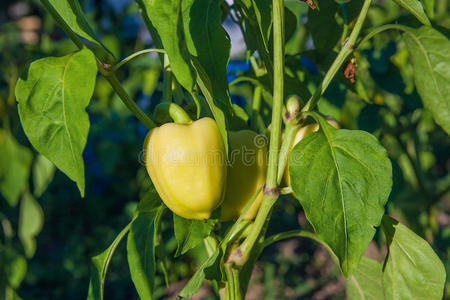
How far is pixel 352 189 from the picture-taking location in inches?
16.8

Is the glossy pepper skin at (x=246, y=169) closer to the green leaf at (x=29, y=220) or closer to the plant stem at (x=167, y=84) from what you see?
the plant stem at (x=167, y=84)

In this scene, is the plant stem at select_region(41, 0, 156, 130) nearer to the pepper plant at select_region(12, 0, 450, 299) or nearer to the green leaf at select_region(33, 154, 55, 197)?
the pepper plant at select_region(12, 0, 450, 299)

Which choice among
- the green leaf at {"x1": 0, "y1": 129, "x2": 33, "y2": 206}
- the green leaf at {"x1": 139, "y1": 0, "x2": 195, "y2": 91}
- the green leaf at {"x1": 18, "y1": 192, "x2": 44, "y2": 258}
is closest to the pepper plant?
the green leaf at {"x1": 139, "y1": 0, "x2": 195, "y2": 91}

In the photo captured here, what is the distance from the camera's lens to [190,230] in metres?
0.52

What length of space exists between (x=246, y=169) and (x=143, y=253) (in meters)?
0.14

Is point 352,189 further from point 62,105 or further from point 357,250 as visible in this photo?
point 62,105

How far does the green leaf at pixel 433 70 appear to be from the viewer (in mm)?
525

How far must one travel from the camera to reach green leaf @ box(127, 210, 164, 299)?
51 centimetres

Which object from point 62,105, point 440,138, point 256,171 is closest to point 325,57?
point 256,171

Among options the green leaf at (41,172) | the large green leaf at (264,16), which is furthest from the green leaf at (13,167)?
the large green leaf at (264,16)

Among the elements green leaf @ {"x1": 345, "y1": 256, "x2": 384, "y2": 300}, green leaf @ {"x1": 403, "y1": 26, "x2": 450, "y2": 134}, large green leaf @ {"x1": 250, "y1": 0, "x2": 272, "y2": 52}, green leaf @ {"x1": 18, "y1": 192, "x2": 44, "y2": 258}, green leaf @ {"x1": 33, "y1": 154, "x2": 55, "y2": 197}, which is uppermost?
large green leaf @ {"x1": 250, "y1": 0, "x2": 272, "y2": 52}

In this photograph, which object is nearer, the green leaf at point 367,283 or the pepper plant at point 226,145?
the pepper plant at point 226,145

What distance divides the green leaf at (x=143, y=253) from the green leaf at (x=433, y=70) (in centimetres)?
33

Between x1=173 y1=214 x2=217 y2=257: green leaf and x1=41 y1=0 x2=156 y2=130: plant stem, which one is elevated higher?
x1=41 y1=0 x2=156 y2=130: plant stem
